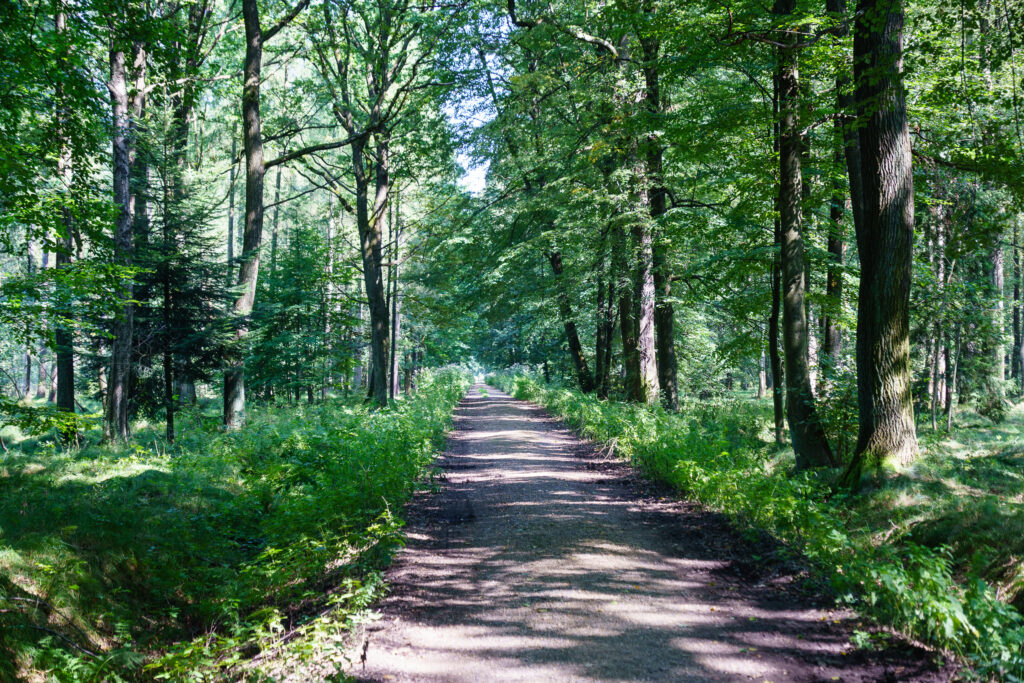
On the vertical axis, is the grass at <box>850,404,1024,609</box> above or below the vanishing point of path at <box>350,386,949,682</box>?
above

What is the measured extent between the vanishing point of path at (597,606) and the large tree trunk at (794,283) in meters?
2.35

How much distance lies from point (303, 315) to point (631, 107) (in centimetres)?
1485

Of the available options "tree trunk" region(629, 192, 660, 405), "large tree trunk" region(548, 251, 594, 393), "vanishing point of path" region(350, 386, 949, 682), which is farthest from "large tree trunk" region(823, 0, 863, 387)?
"large tree trunk" region(548, 251, 594, 393)

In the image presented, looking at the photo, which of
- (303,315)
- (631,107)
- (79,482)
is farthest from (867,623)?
(303,315)

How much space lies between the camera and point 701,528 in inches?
265

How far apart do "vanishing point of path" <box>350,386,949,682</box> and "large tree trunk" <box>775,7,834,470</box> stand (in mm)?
2348

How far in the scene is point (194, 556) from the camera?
612 centimetres

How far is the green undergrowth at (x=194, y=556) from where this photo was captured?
3.97 metres

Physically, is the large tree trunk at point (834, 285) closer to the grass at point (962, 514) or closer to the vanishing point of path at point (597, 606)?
the grass at point (962, 514)

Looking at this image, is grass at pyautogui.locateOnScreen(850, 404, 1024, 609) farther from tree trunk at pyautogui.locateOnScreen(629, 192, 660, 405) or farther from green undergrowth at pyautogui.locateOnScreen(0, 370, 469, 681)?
tree trunk at pyautogui.locateOnScreen(629, 192, 660, 405)

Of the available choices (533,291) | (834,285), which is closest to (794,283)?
(834,285)

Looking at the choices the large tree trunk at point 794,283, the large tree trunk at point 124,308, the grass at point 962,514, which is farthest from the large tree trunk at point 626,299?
the large tree trunk at point 124,308

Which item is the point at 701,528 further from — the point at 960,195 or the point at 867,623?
the point at 960,195

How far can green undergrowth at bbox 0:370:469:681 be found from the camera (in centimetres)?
397
